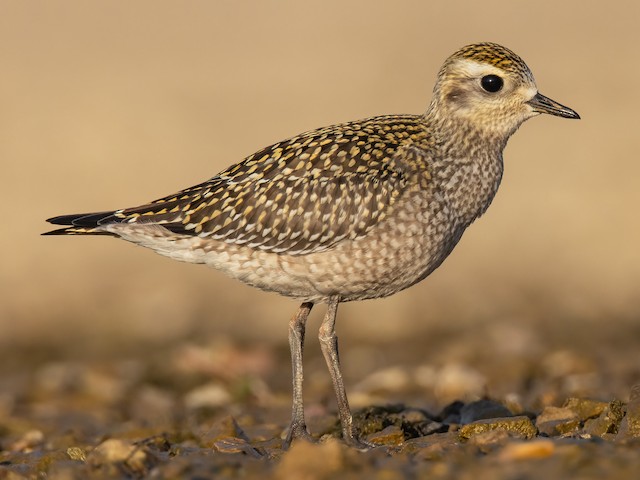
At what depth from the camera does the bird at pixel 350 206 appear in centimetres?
909

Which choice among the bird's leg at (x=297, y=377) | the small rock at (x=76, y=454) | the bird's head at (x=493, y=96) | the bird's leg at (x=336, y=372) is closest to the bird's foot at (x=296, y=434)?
the bird's leg at (x=297, y=377)

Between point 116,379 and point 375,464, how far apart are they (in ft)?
21.5

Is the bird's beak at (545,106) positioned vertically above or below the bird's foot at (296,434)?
above

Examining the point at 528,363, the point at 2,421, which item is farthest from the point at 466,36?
the point at 2,421

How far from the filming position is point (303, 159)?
30.8 feet

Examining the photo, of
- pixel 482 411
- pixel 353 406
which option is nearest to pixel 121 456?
pixel 482 411

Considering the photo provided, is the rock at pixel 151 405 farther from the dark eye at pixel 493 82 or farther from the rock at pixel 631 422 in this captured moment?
the rock at pixel 631 422

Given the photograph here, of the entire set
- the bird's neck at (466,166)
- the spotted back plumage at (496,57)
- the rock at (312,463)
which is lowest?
the rock at (312,463)

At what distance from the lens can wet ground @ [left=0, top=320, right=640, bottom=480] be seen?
6855 mm

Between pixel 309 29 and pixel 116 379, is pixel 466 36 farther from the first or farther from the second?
pixel 116 379

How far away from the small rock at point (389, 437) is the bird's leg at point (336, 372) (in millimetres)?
116

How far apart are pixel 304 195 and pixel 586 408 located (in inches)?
96.8

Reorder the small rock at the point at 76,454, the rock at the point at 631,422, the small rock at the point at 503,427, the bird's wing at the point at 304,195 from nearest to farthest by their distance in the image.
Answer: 1. the rock at the point at 631,422
2. the small rock at the point at 503,427
3. the small rock at the point at 76,454
4. the bird's wing at the point at 304,195

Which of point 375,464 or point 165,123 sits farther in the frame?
point 165,123
